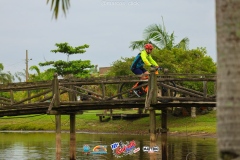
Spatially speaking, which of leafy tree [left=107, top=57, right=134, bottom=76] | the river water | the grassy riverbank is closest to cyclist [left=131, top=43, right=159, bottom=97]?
the river water

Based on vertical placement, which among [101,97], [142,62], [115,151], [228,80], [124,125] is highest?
[142,62]

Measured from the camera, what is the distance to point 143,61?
22.6 metres

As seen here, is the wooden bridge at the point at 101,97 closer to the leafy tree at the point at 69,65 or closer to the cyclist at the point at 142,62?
the cyclist at the point at 142,62

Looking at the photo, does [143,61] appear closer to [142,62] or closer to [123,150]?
[142,62]

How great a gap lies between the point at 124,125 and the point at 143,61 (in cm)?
2836

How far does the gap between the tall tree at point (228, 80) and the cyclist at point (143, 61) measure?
15767 millimetres

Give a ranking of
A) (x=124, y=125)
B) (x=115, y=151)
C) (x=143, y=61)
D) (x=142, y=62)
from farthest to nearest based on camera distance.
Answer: (x=124, y=125), (x=115, y=151), (x=142, y=62), (x=143, y=61)

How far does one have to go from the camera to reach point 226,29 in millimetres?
6453

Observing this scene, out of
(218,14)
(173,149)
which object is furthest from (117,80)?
(218,14)

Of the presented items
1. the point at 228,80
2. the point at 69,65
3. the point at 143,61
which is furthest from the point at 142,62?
A: the point at 69,65

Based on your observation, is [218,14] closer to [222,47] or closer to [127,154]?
[222,47]

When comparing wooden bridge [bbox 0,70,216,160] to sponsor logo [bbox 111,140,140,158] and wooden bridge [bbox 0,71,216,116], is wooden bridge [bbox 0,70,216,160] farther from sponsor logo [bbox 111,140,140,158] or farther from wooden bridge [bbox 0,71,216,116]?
sponsor logo [bbox 111,140,140,158]

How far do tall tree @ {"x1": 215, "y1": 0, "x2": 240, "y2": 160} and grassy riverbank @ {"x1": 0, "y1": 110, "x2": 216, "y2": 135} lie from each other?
Result: 118 ft

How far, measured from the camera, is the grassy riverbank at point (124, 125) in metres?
44.8
